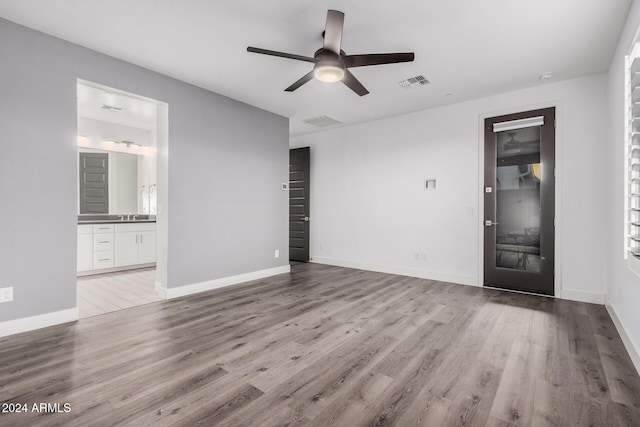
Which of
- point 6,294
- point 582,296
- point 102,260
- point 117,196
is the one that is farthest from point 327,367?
point 117,196

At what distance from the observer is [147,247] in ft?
19.5

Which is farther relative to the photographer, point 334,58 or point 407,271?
point 407,271

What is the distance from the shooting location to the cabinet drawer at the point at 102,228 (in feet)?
17.4

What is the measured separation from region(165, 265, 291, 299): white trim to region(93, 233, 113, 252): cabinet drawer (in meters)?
1.97

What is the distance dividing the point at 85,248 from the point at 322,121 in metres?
4.53

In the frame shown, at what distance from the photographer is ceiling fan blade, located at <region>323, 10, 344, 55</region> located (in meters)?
2.33

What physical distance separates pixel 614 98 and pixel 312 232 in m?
5.02

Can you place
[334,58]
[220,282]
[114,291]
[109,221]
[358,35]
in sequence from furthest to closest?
[109,221] < [220,282] < [114,291] < [358,35] < [334,58]

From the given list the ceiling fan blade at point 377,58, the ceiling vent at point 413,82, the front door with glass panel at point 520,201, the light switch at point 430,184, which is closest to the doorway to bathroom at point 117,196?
the ceiling fan blade at point 377,58

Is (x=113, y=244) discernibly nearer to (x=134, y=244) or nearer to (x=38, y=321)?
(x=134, y=244)

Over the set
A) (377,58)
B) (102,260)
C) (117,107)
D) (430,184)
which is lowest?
(102,260)

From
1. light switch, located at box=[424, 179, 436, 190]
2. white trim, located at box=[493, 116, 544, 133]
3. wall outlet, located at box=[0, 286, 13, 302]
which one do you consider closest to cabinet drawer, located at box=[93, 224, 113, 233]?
wall outlet, located at box=[0, 286, 13, 302]

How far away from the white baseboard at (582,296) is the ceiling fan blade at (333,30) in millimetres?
3978

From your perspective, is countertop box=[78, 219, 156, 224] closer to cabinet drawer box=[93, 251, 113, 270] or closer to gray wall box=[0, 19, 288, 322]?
cabinet drawer box=[93, 251, 113, 270]
